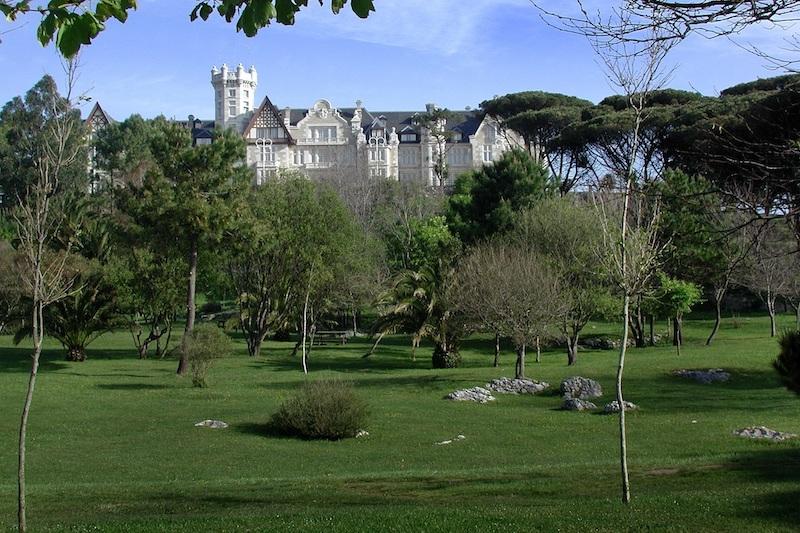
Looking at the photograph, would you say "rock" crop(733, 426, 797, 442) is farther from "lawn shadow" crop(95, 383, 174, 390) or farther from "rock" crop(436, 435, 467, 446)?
"lawn shadow" crop(95, 383, 174, 390)

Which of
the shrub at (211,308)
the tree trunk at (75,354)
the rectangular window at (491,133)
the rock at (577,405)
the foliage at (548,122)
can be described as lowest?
the rock at (577,405)

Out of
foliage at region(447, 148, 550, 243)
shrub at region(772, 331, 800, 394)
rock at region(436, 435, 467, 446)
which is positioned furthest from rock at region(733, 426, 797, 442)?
foliage at region(447, 148, 550, 243)

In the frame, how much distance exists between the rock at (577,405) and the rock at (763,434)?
5.79 meters

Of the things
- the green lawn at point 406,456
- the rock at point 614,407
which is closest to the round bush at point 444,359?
the green lawn at point 406,456

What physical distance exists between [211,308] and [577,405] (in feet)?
164

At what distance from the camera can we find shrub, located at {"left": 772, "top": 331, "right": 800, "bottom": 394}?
1189cm

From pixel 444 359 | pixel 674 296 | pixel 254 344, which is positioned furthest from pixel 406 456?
pixel 254 344

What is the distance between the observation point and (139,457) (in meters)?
19.4

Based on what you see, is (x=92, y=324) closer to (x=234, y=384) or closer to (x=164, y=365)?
(x=164, y=365)

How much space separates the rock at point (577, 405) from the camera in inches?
1042

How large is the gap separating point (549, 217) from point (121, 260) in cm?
2051

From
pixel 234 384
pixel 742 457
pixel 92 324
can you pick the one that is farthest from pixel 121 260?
pixel 742 457

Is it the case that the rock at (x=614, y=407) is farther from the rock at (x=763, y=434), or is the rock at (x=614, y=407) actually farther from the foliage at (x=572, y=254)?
the foliage at (x=572, y=254)

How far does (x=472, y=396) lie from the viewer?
29094 mm
